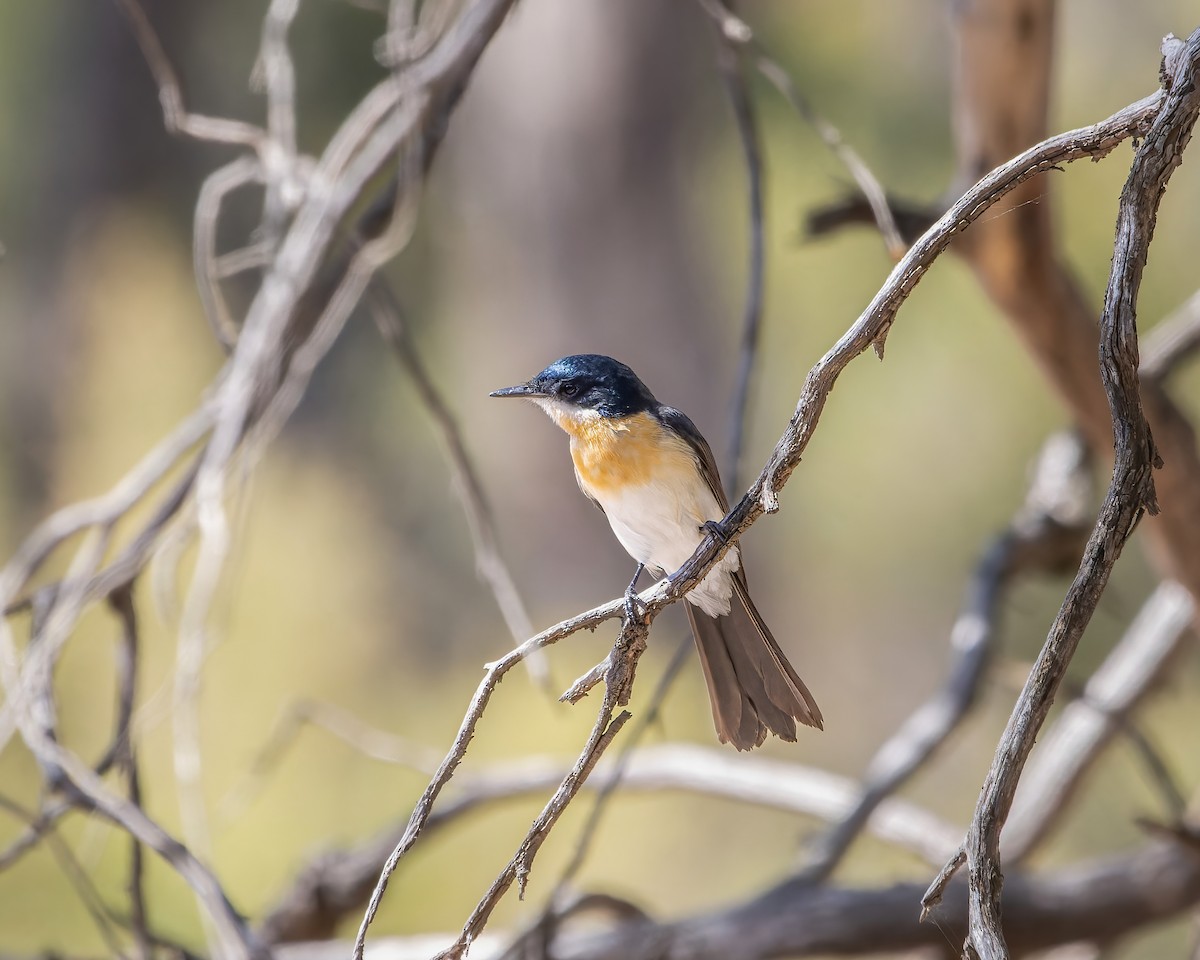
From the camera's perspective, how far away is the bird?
39.5 inches

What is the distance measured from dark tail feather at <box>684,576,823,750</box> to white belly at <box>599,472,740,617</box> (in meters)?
0.08

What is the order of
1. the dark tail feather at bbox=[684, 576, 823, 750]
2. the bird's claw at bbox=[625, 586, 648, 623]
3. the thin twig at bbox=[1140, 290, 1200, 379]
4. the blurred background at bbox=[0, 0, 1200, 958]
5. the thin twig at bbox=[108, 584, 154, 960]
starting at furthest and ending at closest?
the blurred background at bbox=[0, 0, 1200, 958]
the thin twig at bbox=[1140, 290, 1200, 379]
the thin twig at bbox=[108, 584, 154, 960]
the dark tail feather at bbox=[684, 576, 823, 750]
the bird's claw at bbox=[625, 586, 648, 623]

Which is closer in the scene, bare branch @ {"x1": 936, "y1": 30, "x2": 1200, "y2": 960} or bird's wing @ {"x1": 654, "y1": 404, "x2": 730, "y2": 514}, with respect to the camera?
bare branch @ {"x1": 936, "y1": 30, "x2": 1200, "y2": 960}

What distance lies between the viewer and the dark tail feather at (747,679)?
826 mm

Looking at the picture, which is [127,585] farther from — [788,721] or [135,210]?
[135,210]

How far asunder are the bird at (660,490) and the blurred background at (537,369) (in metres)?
2.41

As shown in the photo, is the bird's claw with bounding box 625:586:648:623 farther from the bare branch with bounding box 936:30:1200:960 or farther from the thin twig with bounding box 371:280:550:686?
the thin twig with bounding box 371:280:550:686

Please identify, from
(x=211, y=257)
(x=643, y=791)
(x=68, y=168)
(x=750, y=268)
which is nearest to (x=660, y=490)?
(x=750, y=268)

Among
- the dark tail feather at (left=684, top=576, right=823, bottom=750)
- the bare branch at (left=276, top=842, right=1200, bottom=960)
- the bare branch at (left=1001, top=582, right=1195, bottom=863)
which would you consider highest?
the dark tail feather at (left=684, top=576, right=823, bottom=750)

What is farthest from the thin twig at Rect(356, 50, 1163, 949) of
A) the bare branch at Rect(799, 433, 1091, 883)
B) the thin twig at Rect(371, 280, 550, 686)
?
the bare branch at Rect(799, 433, 1091, 883)

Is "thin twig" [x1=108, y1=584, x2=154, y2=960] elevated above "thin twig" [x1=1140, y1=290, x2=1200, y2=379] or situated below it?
below

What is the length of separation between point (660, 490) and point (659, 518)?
0.03 metres

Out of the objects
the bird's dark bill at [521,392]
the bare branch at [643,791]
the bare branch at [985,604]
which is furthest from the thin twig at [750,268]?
the bare branch at [643,791]

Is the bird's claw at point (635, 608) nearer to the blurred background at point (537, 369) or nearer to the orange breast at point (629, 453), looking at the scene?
the orange breast at point (629, 453)
